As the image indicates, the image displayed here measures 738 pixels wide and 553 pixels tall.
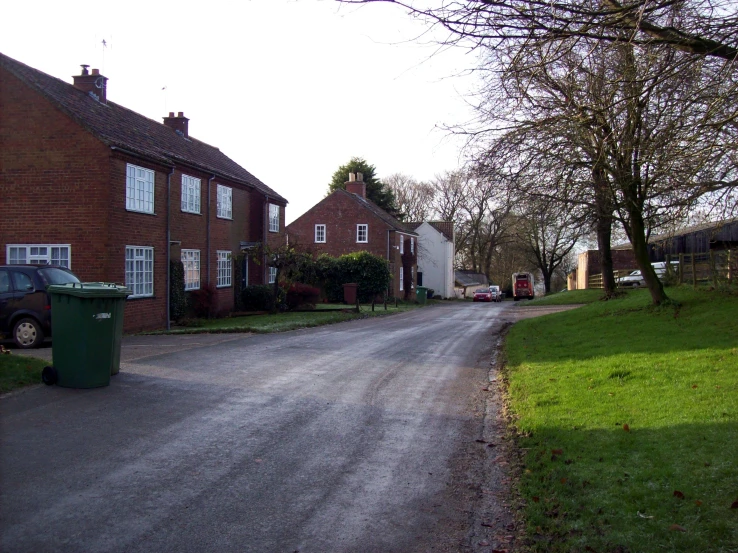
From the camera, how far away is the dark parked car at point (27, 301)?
13938 mm

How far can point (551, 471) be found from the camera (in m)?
5.99

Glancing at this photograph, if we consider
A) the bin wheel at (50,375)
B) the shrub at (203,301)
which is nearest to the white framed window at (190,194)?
the shrub at (203,301)

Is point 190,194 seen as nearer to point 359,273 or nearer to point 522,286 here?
point 359,273

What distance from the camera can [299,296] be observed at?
30.2 m

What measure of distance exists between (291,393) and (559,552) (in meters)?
5.80

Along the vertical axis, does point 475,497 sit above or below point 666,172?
below

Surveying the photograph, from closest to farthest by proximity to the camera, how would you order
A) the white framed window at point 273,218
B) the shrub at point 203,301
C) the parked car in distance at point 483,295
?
the shrub at point 203,301 → the white framed window at point 273,218 → the parked car in distance at point 483,295

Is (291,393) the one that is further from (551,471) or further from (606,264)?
(606,264)

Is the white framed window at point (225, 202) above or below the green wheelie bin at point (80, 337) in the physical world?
above

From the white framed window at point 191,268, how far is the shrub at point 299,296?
616 cm

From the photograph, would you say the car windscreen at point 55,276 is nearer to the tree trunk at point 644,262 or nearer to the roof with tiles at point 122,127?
the roof with tiles at point 122,127

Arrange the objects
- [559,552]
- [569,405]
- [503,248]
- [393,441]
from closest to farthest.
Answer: [559,552] < [393,441] < [569,405] < [503,248]

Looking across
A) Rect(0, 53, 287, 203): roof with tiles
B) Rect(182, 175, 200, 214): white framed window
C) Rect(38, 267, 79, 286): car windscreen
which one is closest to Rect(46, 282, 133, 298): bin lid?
Rect(38, 267, 79, 286): car windscreen

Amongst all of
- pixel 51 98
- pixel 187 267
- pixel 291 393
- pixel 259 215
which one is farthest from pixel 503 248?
pixel 291 393
